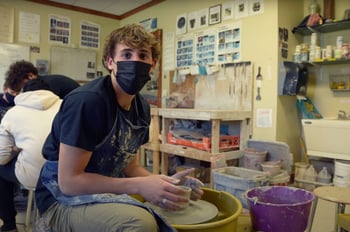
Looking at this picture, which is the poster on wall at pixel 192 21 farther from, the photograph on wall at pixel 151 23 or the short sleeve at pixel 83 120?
the short sleeve at pixel 83 120

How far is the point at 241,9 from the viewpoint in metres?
3.20

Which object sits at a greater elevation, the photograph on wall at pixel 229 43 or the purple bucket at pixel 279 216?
the photograph on wall at pixel 229 43

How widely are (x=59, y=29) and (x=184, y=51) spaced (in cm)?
193

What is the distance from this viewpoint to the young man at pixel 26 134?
1952 mm

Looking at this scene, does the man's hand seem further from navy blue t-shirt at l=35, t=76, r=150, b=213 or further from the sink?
the sink

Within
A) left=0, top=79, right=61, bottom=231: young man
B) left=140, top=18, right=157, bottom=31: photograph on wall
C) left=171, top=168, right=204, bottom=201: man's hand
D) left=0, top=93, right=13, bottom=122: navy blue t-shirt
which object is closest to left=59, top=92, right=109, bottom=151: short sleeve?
left=171, top=168, right=204, bottom=201: man's hand

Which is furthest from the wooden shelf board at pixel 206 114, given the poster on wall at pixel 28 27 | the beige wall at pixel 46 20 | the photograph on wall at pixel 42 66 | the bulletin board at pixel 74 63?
the poster on wall at pixel 28 27

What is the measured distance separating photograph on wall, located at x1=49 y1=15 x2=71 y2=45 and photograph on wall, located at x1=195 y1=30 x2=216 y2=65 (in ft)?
6.64

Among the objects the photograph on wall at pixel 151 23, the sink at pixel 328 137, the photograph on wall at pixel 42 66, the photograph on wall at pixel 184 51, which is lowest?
the sink at pixel 328 137

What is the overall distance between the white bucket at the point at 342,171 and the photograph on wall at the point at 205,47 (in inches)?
63.9

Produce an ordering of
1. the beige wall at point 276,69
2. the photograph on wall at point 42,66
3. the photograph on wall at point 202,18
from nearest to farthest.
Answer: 1. the beige wall at point 276,69
2. the photograph on wall at point 202,18
3. the photograph on wall at point 42,66

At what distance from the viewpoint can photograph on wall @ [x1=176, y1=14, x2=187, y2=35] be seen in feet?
12.5

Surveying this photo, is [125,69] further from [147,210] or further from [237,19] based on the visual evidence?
[237,19]

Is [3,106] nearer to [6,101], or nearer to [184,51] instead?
[6,101]
